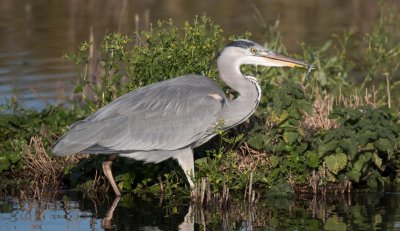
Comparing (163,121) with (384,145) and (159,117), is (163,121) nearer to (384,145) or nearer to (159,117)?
(159,117)

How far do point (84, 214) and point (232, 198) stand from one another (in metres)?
1.23

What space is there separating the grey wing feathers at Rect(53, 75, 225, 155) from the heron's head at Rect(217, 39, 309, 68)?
0.32 m

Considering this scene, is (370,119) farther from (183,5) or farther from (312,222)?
(183,5)

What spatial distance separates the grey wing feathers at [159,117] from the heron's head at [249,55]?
317 mm

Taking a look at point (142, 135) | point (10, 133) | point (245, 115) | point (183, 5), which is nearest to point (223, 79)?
point (245, 115)

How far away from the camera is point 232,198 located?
26.5ft

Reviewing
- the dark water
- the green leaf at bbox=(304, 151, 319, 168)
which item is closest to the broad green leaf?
the dark water

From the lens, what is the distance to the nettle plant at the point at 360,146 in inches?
318

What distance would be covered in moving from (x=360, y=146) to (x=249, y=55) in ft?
3.93

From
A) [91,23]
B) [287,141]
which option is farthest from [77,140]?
[91,23]

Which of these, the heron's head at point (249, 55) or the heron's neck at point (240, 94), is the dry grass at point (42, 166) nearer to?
the heron's neck at point (240, 94)

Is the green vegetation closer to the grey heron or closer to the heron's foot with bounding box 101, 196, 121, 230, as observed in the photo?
the grey heron

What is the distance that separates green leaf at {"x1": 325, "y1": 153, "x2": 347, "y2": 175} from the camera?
8.05 metres

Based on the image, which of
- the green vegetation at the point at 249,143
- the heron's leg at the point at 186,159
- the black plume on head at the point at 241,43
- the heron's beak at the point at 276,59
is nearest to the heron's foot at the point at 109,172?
the green vegetation at the point at 249,143
